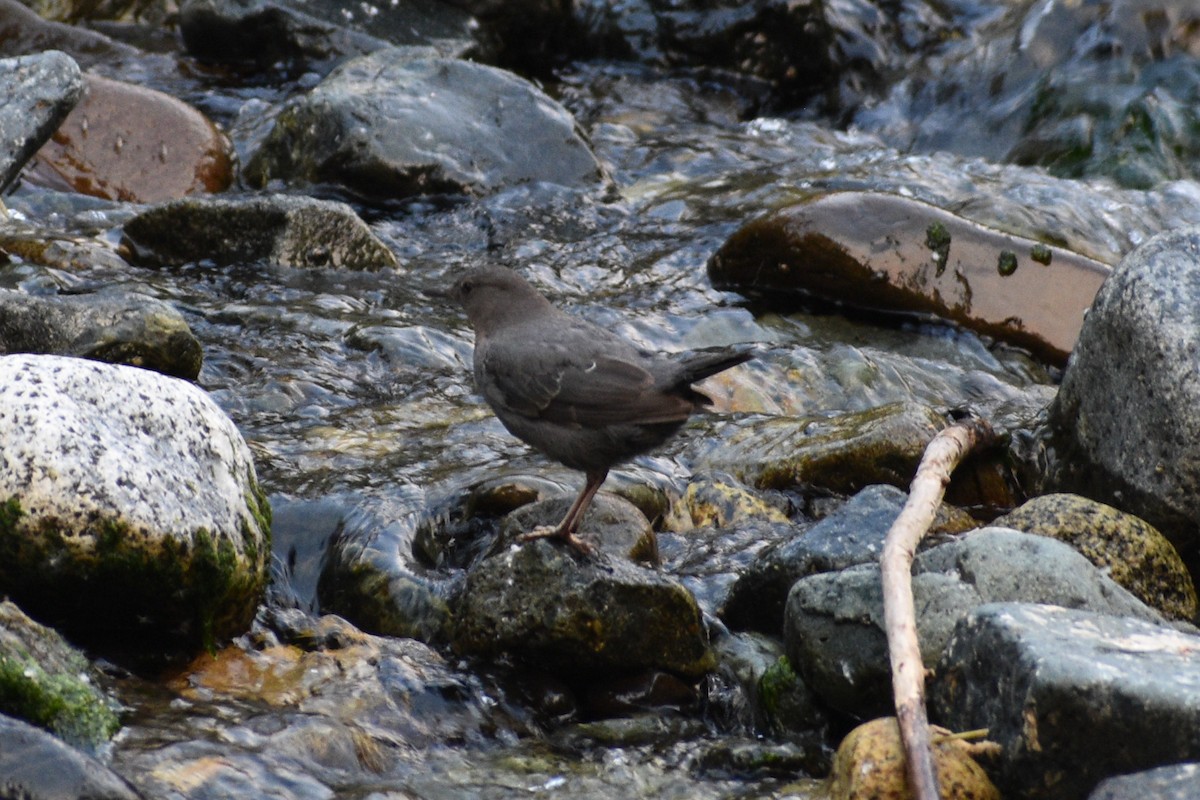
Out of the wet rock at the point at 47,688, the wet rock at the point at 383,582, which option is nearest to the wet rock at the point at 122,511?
the wet rock at the point at 47,688

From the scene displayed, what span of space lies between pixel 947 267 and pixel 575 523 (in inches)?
156

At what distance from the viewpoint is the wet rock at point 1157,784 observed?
284 cm

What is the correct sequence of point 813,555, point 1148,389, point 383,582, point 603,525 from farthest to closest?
1. point 603,525
2. point 1148,389
3. point 383,582
4. point 813,555

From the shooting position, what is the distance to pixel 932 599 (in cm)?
397

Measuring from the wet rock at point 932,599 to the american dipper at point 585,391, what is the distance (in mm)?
800

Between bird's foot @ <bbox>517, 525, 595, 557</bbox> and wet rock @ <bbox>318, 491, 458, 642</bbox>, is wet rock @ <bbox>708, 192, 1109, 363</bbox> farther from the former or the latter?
bird's foot @ <bbox>517, 525, 595, 557</bbox>

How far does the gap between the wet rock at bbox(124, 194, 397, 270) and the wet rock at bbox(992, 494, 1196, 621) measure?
4643mm

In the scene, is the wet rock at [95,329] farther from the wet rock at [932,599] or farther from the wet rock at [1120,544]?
the wet rock at [1120,544]

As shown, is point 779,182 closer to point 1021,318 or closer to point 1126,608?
point 1021,318

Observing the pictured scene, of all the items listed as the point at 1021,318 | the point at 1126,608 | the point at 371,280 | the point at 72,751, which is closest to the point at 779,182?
the point at 1021,318

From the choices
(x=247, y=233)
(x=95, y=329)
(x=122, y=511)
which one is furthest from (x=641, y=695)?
(x=247, y=233)

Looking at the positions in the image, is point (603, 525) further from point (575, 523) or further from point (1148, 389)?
point (1148, 389)

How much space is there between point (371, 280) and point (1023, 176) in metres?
5.16

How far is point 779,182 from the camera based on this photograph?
33.1ft
